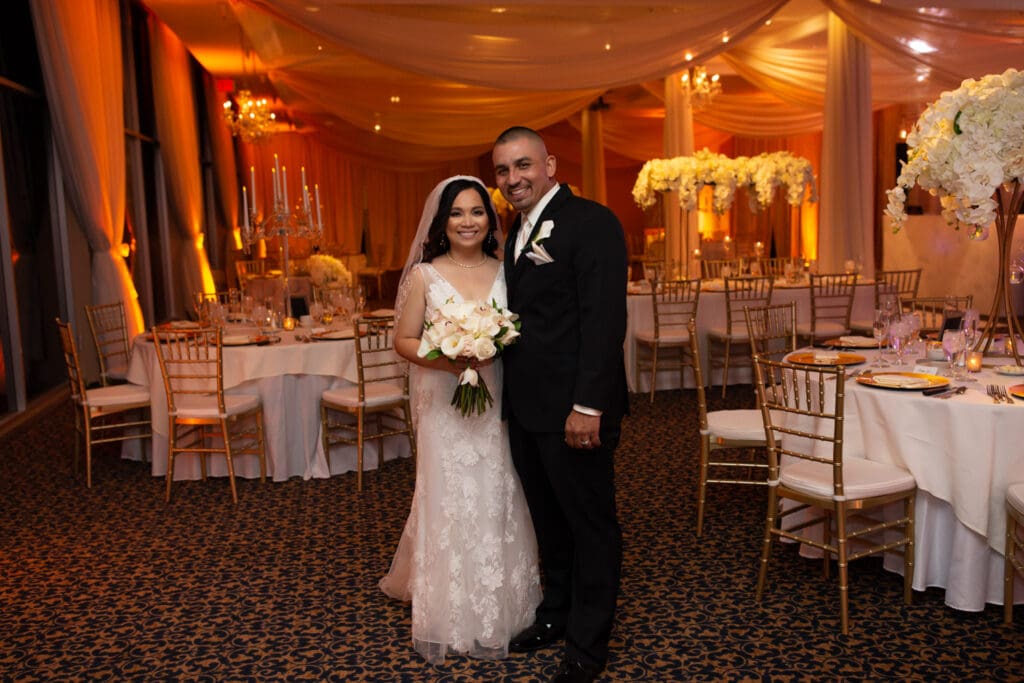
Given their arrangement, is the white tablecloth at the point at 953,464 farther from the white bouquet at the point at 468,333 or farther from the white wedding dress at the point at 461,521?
the white bouquet at the point at 468,333

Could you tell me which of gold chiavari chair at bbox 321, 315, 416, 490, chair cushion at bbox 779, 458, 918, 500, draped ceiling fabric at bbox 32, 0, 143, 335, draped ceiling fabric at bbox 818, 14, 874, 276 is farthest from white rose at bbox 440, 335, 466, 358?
draped ceiling fabric at bbox 818, 14, 874, 276

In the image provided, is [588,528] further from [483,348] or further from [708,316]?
[708,316]

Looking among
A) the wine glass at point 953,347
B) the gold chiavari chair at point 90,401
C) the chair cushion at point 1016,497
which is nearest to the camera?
the chair cushion at point 1016,497

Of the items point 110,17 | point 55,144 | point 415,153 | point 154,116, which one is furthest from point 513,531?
point 415,153

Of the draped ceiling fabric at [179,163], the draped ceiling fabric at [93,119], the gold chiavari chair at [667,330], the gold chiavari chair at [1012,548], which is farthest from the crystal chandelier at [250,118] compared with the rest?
the gold chiavari chair at [1012,548]

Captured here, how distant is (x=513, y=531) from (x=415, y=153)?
41.2 ft

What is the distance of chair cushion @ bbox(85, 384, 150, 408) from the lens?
5.82m

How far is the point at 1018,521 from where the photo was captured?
127 inches

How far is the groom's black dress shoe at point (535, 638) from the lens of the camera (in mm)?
3350

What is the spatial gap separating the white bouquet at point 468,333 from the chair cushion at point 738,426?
1.85m

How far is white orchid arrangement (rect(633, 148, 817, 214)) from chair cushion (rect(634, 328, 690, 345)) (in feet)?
4.16

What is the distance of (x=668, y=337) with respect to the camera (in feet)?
26.3

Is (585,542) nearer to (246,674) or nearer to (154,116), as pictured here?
(246,674)

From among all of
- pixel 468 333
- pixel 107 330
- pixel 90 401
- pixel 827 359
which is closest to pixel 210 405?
pixel 90 401
